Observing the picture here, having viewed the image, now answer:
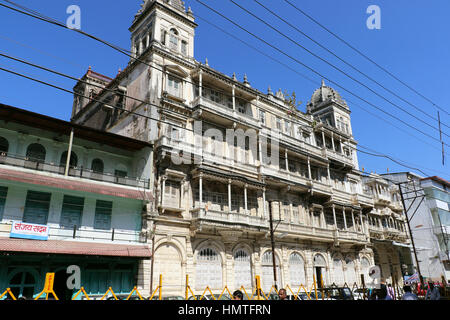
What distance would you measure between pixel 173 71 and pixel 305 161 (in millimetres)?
16758

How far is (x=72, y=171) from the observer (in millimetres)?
20875

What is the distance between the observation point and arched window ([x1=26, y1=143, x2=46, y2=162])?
799 inches

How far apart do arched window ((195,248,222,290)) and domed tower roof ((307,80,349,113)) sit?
86.3ft

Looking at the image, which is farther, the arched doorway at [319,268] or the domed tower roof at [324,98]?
the domed tower roof at [324,98]

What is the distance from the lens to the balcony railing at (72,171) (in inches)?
726

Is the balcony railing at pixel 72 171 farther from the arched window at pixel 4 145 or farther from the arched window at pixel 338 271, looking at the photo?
the arched window at pixel 338 271

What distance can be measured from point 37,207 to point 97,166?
16.4ft

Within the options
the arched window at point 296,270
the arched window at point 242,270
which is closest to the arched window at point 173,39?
the arched window at point 242,270

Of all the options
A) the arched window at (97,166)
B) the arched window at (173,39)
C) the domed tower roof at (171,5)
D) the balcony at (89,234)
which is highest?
the domed tower roof at (171,5)

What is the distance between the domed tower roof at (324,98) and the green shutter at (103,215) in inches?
1195

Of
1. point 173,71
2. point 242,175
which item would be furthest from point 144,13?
point 242,175

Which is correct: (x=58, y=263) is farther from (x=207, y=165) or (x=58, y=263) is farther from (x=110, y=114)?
(x=110, y=114)

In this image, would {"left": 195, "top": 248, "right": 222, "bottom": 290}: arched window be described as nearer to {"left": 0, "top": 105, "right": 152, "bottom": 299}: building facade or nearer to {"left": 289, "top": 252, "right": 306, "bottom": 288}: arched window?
{"left": 0, "top": 105, "right": 152, "bottom": 299}: building facade

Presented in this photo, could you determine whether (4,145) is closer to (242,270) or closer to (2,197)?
(2,197)
